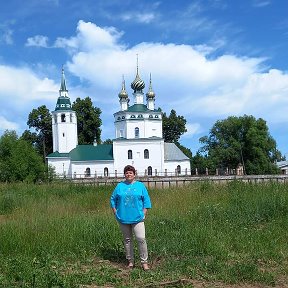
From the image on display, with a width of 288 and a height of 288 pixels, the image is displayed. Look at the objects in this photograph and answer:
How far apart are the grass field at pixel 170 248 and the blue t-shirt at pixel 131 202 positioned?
0.74m

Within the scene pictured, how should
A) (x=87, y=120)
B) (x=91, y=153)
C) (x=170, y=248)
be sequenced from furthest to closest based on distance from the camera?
(x=87, y=120), (x=91, y=153), (x=170, y=248)

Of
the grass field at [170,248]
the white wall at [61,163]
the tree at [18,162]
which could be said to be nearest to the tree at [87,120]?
the white wall at [61,163]

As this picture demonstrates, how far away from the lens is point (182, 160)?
6888cm

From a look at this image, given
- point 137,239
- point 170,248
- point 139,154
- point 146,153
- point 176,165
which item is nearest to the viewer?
point 137,239

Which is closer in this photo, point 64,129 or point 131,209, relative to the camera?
point 131,209

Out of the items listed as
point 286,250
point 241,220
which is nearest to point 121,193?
point 286,250

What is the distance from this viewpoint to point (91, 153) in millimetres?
67500

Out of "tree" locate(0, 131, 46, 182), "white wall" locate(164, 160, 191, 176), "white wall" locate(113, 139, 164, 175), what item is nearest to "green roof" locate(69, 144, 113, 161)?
"white wall" locate(113, 139, 164, 175)

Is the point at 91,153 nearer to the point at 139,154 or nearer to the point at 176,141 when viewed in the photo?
the point at 139,154

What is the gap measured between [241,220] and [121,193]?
3619 millimetres

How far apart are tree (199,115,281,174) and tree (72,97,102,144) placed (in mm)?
17465

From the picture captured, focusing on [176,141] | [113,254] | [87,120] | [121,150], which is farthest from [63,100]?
[113,254]

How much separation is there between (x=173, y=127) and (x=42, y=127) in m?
23.0

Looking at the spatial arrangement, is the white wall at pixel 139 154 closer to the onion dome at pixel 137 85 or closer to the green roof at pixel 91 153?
the green roof at pixel 91 153
